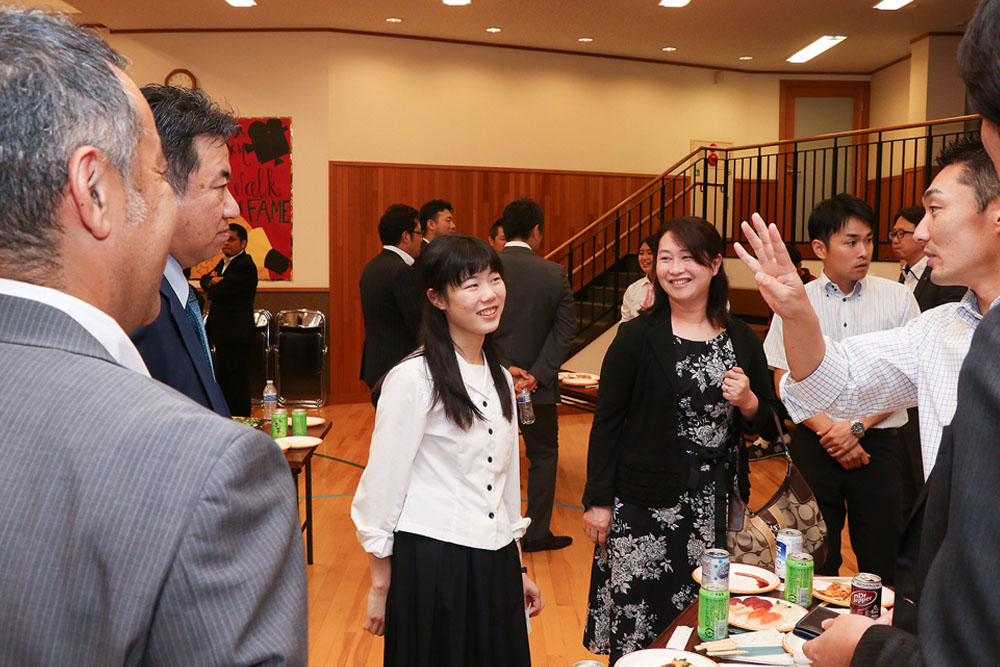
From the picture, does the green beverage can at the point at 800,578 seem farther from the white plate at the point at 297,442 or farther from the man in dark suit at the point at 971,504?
the white plate at the point at 297,442

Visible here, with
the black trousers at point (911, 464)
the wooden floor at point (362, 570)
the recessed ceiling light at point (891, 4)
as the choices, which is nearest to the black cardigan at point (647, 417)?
the wooden floor at point (362, 570)

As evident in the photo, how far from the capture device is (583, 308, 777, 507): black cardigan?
8.51 feet

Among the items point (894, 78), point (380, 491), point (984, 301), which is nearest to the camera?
point (984, 301)

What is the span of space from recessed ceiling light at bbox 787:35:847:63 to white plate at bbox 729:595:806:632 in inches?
381

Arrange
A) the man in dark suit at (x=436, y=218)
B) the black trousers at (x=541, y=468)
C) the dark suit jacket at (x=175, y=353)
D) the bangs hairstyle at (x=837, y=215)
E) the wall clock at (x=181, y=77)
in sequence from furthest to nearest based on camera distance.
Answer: the wall clock at (x=181, y=77), the man in dark suit at (x=436, y=218), the black trousers at (x=541, y=468), the bangs hairstyle at (x=837, y=215), the dark suit jacket at (x=175, y=353)

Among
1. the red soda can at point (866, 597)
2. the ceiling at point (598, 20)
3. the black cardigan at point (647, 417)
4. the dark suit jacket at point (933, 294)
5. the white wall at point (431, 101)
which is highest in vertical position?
the ceiling at point (598, 20)

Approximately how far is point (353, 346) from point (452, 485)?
756 cm

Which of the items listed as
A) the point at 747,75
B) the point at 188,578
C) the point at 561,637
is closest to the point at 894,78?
the point at 747,75

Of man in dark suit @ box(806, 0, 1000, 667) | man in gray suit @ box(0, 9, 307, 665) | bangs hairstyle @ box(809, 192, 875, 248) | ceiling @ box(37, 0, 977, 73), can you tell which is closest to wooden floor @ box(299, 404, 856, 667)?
bangs hairstyle @ box(809, 192, 875, 248)

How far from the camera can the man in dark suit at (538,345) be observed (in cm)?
484

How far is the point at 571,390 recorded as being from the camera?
19.1 ft

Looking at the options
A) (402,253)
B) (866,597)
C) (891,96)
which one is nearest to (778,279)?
(866,597)

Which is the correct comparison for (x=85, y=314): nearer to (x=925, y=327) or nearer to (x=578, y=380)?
(x=925, y=327)

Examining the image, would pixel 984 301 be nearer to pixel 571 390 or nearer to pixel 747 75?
pixel 571 390
